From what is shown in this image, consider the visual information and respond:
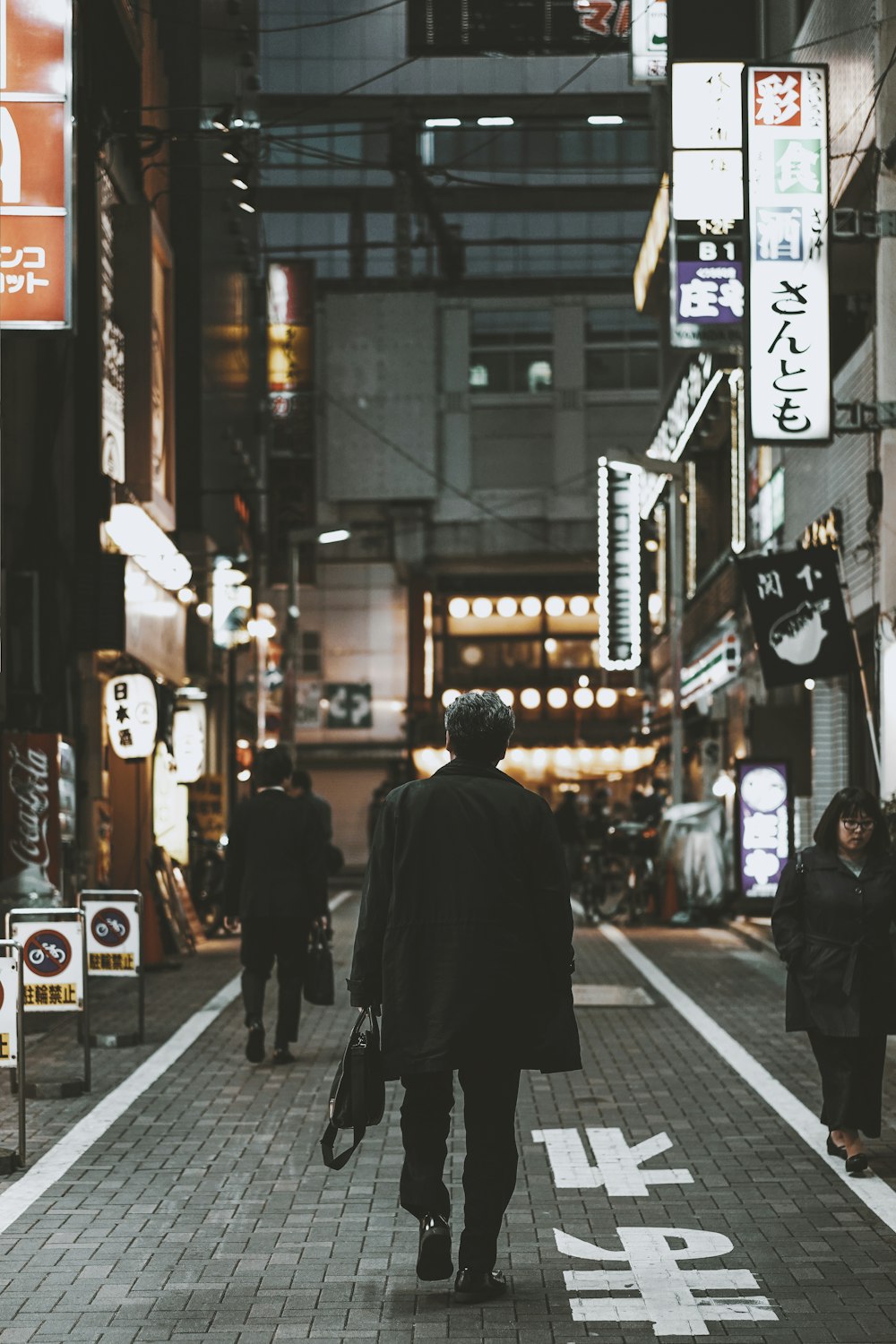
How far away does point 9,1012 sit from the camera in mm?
9297

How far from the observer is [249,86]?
140ft

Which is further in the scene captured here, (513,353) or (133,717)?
(513,353)

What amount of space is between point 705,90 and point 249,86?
77.2 feet

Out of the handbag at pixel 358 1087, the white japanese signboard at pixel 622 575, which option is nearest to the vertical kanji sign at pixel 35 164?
the handbag at pixel 358 1087

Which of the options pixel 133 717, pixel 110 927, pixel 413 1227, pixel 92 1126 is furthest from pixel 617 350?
pixel 413 1227

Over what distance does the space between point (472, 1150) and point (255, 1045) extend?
647 centimetres

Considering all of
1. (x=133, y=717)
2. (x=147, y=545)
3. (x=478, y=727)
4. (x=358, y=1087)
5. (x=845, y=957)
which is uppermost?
(x=147, y=545)

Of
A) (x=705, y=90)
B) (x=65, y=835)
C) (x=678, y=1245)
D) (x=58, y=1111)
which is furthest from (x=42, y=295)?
(x=705, y=90)

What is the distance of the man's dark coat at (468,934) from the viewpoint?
6418 mm

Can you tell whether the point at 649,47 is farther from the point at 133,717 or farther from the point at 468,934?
the point at 468,934

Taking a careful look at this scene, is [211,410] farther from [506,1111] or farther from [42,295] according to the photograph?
[506,1111]

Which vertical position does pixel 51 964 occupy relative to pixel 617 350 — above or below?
below

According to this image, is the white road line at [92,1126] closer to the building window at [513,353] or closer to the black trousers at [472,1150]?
the black trousers at [472,1150]

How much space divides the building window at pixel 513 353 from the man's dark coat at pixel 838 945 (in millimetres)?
51440
